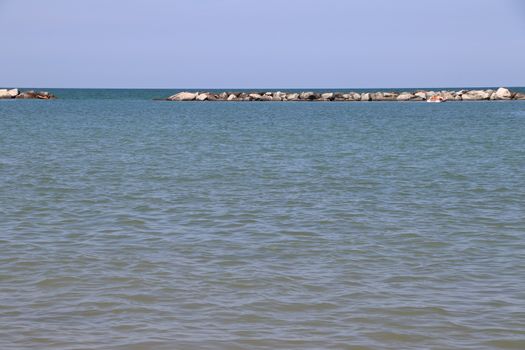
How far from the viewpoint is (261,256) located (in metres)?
11.2

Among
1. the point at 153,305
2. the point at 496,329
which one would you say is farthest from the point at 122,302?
the point at 496,329

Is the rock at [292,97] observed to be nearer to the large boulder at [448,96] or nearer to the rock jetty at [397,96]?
the rock jetty at [397,96]

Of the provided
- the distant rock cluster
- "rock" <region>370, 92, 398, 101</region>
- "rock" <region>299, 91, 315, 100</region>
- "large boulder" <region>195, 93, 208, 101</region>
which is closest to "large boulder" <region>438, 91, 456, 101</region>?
"rock" <region>370, 92, 398, 101</region>

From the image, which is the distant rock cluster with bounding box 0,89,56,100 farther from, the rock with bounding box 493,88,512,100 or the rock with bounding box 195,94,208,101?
the rock with bounding box 493,88,512,100

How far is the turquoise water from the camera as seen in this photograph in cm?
793

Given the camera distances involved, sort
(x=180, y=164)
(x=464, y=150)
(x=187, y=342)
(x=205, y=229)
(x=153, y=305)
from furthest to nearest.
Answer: (x=464, y=150) → (x=180, y=164) → (x=205, y=229) → (x=153, y=305) → (x=187, y=342)

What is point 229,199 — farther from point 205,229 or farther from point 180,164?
point 180,164

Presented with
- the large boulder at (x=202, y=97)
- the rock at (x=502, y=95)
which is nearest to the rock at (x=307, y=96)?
the large boulder at (x=202, y=97)

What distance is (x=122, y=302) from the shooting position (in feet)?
29.1

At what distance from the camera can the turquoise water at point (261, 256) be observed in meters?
7.93

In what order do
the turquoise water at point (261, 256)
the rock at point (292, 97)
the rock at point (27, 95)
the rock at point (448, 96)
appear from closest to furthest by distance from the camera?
1. the turquoise water at point (261, 256)
2. the rock at point (448, 96)
3. the rock at point (292, 97)
4. the rock at point (27, 95)

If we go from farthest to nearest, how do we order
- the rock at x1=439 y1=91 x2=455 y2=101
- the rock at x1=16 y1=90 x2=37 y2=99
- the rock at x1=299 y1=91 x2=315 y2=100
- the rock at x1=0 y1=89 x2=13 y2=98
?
1. the rock at x1=16 y1=90 x2=37 y2=99
2. the rock at x1=0 y1=89 x2=13 y2=98
3. the rock at x1=299 y1=91 x2=315 y2=100
4. the rock at x1=439 y1=91 x2=455 y2=101

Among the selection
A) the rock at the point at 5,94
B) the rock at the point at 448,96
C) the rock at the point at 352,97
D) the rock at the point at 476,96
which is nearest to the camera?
the rock at the point at 448,96

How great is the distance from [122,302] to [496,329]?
4.13 meters
